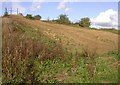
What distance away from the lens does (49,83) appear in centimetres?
687

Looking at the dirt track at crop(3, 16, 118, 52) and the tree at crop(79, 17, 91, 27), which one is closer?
the dirt track at crop(3, 16, 118, 52)

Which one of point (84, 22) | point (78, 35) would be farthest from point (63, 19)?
point (78, 35)

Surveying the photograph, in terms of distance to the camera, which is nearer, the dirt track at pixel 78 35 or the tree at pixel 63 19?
the dirt track at pixel 78 35

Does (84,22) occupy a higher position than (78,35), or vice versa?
(84,22)

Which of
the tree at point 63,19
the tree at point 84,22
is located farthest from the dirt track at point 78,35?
the tree at point 84,22

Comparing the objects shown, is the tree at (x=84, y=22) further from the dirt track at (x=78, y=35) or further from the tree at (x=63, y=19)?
the dirt track at (x=78, y=35)

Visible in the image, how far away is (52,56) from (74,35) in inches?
477

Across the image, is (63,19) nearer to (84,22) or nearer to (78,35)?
(84,22)

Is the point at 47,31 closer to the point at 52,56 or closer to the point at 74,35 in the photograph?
the point at 74,35

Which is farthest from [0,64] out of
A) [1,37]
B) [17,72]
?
[1,37]

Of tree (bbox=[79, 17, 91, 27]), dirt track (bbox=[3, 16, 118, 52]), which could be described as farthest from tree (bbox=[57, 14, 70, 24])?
dirt track (bbox=[3, 16, 118, 52])

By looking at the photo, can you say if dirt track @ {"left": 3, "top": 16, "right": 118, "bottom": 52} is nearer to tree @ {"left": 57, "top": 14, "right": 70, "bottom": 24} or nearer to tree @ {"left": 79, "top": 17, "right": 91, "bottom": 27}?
tree @ {"left": 57, "top": 14, "right": 70, "bottom": 24}

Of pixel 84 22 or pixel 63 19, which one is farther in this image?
pixel 84 22

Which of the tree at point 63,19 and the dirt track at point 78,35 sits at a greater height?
the tree at point 63,19
